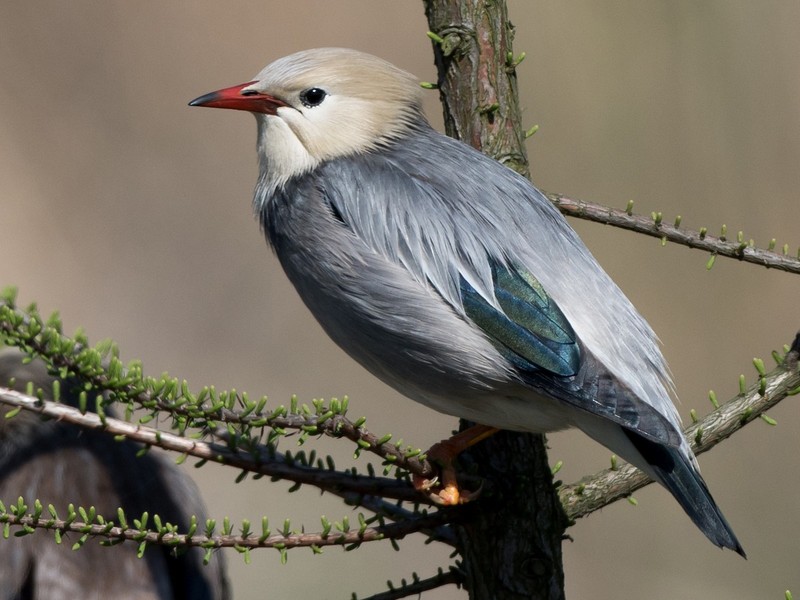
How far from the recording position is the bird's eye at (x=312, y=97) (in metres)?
2.76

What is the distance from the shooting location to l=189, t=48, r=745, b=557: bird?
7.66 ft

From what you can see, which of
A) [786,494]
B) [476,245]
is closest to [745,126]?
[786,494]

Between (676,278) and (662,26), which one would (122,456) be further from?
(662,26)

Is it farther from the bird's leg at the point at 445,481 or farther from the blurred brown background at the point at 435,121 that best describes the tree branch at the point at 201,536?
the blurred brown background at the point at 435,121

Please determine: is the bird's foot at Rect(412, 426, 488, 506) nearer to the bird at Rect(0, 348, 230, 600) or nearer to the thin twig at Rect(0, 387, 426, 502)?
the thin twig at Rect(0, 387, 426, 502)

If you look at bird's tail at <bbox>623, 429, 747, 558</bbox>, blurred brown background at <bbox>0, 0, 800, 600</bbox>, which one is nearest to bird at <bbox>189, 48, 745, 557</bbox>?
bird's tail at <bbox>623, 429, 747, 558</bbox>

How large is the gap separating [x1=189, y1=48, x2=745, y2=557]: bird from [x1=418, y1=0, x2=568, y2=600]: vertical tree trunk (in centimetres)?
9

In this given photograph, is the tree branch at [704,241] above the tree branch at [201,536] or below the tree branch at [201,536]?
above

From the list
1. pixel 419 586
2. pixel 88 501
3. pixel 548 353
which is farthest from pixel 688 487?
pixel 88 501

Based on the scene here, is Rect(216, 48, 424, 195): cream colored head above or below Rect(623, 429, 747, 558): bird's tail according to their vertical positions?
above

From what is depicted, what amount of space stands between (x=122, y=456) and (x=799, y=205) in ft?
13.5

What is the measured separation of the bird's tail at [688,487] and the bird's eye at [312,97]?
1198 millimetres

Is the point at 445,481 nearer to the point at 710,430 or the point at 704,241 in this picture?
the point at 710,430

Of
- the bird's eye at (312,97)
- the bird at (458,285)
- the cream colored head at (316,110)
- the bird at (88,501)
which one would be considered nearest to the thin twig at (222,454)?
the bird at (458,285)
